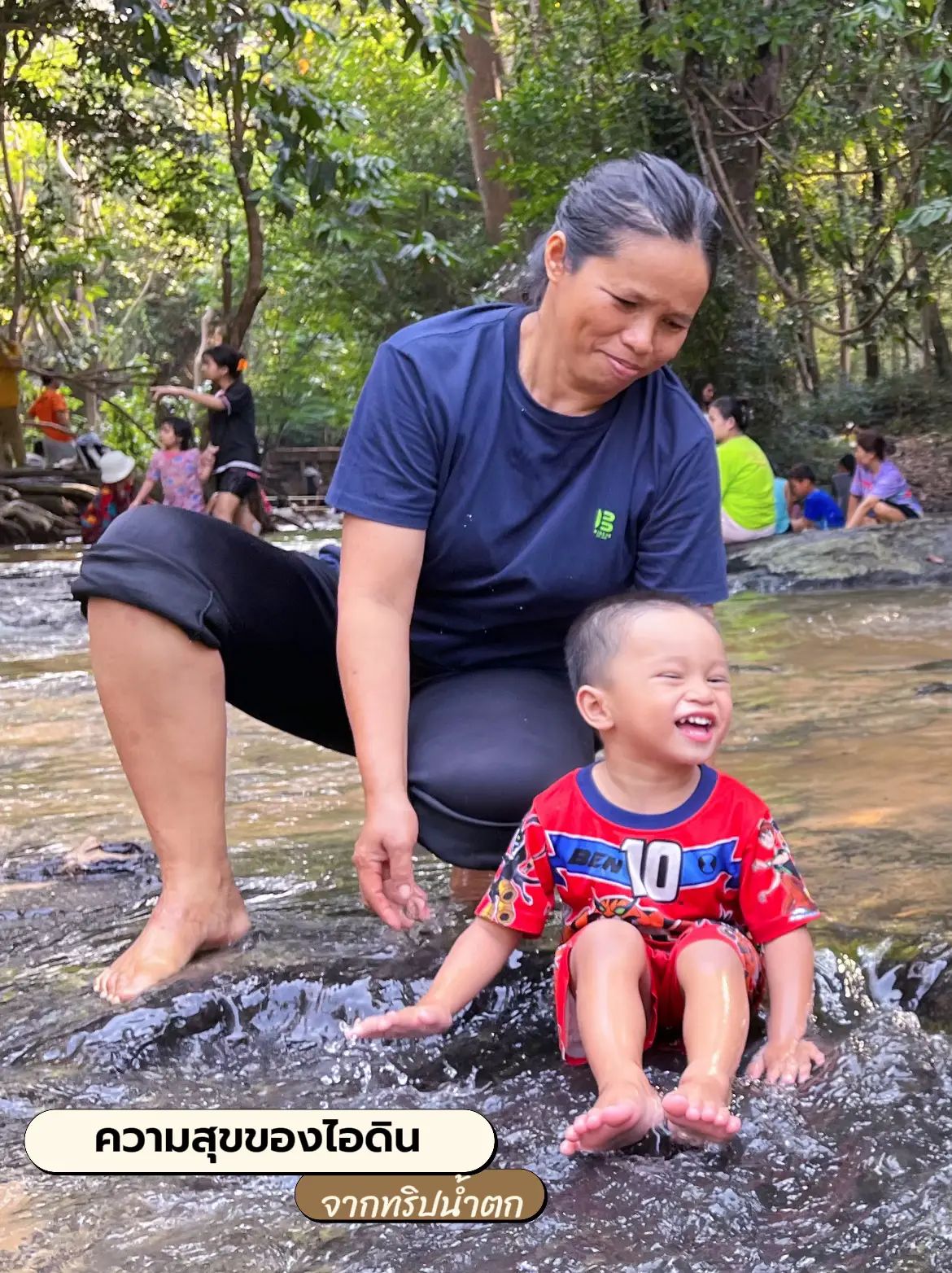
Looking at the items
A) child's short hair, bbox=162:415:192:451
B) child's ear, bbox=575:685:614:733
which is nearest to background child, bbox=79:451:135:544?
child's short hair, bbox=162:415:192:451

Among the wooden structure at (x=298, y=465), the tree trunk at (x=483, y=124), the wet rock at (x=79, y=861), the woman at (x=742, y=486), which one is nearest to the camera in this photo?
the wet rock at (x=79, y=861)

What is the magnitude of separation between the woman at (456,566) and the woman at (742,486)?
7742mm

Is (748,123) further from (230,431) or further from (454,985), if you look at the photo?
(454,985)

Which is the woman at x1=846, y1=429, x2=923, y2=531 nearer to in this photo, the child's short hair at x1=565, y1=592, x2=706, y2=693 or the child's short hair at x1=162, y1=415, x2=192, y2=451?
the child's short hair at x1=162, y1=415, x2=192, y2=451

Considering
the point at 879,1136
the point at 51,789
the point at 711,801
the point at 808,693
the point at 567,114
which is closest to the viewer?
the point at 879,1136

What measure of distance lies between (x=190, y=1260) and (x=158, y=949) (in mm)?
835

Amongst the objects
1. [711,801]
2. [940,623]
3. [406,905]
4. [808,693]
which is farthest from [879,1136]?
[940,623]

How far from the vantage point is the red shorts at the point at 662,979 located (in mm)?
1853

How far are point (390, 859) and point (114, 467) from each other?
1113 centimetres

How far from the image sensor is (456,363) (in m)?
2.36

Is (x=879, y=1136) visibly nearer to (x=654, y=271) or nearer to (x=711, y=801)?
(x=711, y=801)

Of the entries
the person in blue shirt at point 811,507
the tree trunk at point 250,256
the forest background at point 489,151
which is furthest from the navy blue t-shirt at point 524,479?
the person in blue shirt at point 811,507

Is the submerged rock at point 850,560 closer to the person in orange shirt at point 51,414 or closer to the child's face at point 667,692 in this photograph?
the child's face at point 667,692

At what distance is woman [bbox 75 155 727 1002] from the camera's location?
213cm
